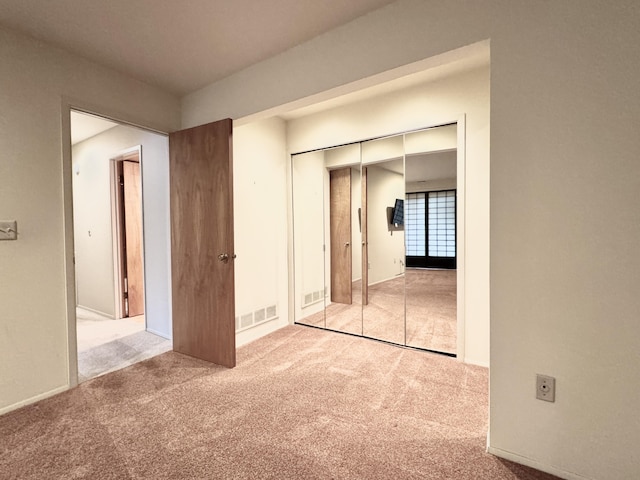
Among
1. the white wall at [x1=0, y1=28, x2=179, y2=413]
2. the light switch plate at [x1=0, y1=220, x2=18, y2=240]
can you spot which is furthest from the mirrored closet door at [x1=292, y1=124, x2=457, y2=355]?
the light switch plate at [x1=0, y1=220, x2=18, y2=240]

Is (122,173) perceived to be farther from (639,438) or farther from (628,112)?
(639,438)

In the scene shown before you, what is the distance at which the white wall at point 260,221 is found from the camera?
3.12 m

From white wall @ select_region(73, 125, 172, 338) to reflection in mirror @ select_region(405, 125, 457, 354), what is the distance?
2542mm

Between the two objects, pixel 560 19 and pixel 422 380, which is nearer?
pixel 560 19

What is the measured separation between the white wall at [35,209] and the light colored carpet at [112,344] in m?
0.44

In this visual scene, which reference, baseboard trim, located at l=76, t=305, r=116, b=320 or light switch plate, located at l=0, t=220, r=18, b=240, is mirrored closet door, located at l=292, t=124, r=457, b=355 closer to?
light switch plate, located at l=0, t=220, r=18, b=240

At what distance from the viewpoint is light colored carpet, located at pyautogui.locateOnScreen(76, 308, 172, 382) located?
268 centimetres

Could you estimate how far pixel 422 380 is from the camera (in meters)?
2.31

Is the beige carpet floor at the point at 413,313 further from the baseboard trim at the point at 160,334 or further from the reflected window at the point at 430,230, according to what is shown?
the baseboard trim at the point at 160,334

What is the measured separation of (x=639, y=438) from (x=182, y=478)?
77.7 inches

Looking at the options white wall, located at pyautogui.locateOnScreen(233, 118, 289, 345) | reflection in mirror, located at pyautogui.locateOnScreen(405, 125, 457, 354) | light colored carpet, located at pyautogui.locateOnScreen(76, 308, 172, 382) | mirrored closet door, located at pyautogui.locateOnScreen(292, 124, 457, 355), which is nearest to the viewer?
light colored carpet, located at pyautogui.locateOnScreen(76, 308, 172, 382)

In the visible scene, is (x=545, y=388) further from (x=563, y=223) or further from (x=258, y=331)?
(x=258, y=331)

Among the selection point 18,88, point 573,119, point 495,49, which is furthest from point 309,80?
point 18,88

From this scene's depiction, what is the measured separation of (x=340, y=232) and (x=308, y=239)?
1.39 ft
